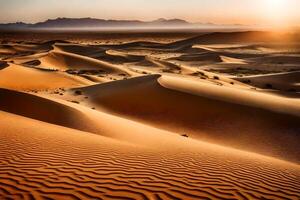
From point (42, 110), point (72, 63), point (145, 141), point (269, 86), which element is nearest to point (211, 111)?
point (145, 141)

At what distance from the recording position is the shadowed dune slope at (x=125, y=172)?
5543 mm

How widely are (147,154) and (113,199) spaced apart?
2.69 metres

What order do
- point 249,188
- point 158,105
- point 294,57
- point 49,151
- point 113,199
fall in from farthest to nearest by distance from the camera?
point 294,57, point 158,105, point 49,151, point 249,188, point 113,199

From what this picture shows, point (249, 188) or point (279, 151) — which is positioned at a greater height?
point (249, 188)

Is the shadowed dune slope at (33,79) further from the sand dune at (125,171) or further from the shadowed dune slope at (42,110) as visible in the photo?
the sand dune at (125,171)

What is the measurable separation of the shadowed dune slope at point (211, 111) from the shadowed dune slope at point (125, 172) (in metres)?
4.10

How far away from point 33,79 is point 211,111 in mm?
15415

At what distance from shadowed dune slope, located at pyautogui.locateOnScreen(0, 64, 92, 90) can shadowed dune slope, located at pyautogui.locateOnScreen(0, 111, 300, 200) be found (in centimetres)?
1588

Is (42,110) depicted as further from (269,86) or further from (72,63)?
(72,63)

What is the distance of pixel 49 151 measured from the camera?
300 inches

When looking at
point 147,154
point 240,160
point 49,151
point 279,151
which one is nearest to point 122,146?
point 147,154

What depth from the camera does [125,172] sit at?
253 inches

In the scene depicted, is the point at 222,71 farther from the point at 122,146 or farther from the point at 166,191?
the point at 166,191

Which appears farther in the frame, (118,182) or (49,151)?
(49,151)
